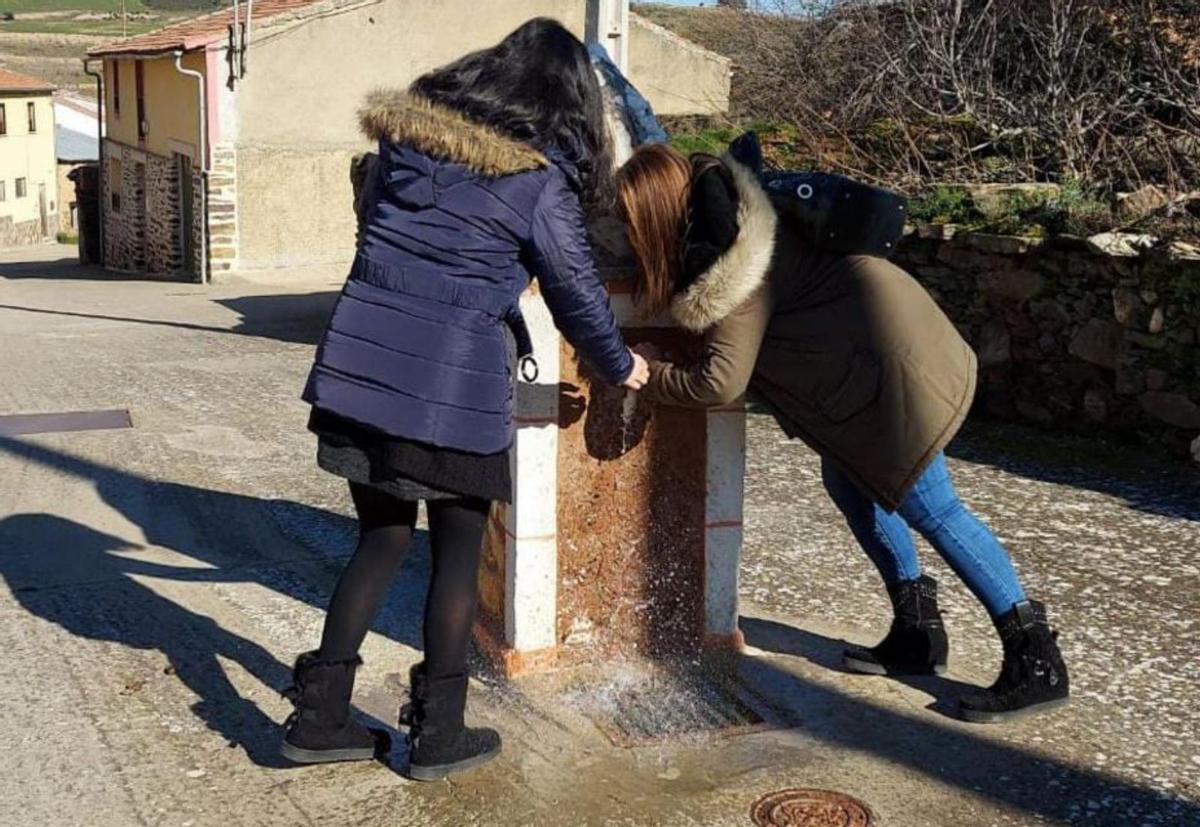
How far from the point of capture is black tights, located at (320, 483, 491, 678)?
3182 millimetres

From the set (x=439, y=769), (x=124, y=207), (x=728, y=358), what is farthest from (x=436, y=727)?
(x=124, y=207)

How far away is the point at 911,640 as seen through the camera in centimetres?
396

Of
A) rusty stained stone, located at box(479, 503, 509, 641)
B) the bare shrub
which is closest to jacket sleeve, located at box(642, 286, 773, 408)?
rusty stained stone, located at box(479, 503, 509, 641)

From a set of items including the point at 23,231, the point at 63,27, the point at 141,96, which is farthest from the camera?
the point at 63,27

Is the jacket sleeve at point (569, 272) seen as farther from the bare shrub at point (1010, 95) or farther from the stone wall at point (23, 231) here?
the stone wall at point (23, 231)

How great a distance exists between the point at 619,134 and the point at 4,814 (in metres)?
2.18

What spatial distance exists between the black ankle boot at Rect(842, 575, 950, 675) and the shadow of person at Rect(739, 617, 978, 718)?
3 centimetres

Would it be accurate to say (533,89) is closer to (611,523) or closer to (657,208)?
(657,208)

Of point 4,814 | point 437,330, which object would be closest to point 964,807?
point 437,330

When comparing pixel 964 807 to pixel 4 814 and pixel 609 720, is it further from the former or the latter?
pixel 4 814

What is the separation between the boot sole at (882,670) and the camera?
13.0ft

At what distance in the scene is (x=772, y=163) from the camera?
30.8ft

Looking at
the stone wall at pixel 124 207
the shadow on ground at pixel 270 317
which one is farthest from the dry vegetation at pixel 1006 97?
the stone wall at pixel 124 207

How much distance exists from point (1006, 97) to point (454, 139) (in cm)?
717
